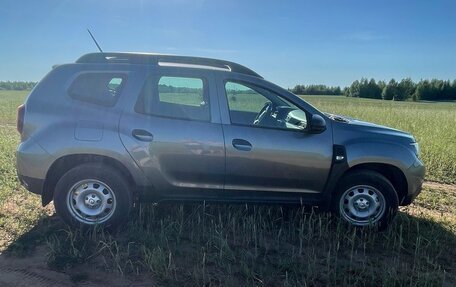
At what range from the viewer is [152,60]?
4.61m

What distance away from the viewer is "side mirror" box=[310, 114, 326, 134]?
442 cm

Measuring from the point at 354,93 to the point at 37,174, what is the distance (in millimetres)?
89383

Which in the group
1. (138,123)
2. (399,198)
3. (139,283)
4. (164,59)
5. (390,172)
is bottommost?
(139,283)

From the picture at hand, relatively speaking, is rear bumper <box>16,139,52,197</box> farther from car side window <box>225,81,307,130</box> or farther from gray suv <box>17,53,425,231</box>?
car side window <box>225,81,307,130</box>

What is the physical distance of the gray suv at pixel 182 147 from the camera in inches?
169

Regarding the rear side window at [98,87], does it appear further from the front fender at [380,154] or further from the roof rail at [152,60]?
the front fender at [380,154]

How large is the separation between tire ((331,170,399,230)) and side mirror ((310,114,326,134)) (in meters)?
0.66

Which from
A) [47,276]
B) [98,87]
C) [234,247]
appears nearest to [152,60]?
[98,87]

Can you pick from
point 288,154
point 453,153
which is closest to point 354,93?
point 453,153

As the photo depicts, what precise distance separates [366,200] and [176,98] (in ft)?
8.22

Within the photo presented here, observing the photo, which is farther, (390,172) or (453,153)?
Answer: (453,153)

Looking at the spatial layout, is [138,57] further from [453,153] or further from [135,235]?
[453,153]

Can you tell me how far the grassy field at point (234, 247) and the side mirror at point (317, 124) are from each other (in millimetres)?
1002

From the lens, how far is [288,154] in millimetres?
4461
